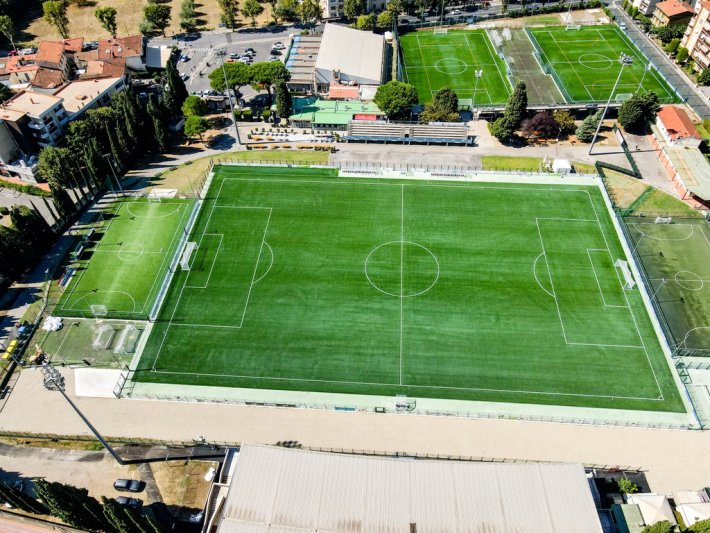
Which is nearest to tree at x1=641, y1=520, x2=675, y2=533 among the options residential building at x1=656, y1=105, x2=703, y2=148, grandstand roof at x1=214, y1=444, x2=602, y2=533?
grandstand roof at x1=214, y1=444, x2=602, y2=533

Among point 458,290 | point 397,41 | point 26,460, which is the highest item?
point 397,41

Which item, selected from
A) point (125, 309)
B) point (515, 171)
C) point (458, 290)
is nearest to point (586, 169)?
point (515, 171)

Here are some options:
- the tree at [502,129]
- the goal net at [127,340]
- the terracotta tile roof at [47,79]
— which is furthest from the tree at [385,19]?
the goal net at [127,340]

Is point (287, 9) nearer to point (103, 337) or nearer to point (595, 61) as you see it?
point (595, 61)

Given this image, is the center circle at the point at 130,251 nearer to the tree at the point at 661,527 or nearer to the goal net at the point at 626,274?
the goal net at the point at 626,274

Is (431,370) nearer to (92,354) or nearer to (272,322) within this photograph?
(272,322)

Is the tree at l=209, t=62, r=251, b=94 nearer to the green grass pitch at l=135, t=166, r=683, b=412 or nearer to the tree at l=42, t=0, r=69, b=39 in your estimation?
the green grass pitch at l=135, t=166, r=683, b=412

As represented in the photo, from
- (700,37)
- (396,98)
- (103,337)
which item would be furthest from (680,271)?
(103,337)
